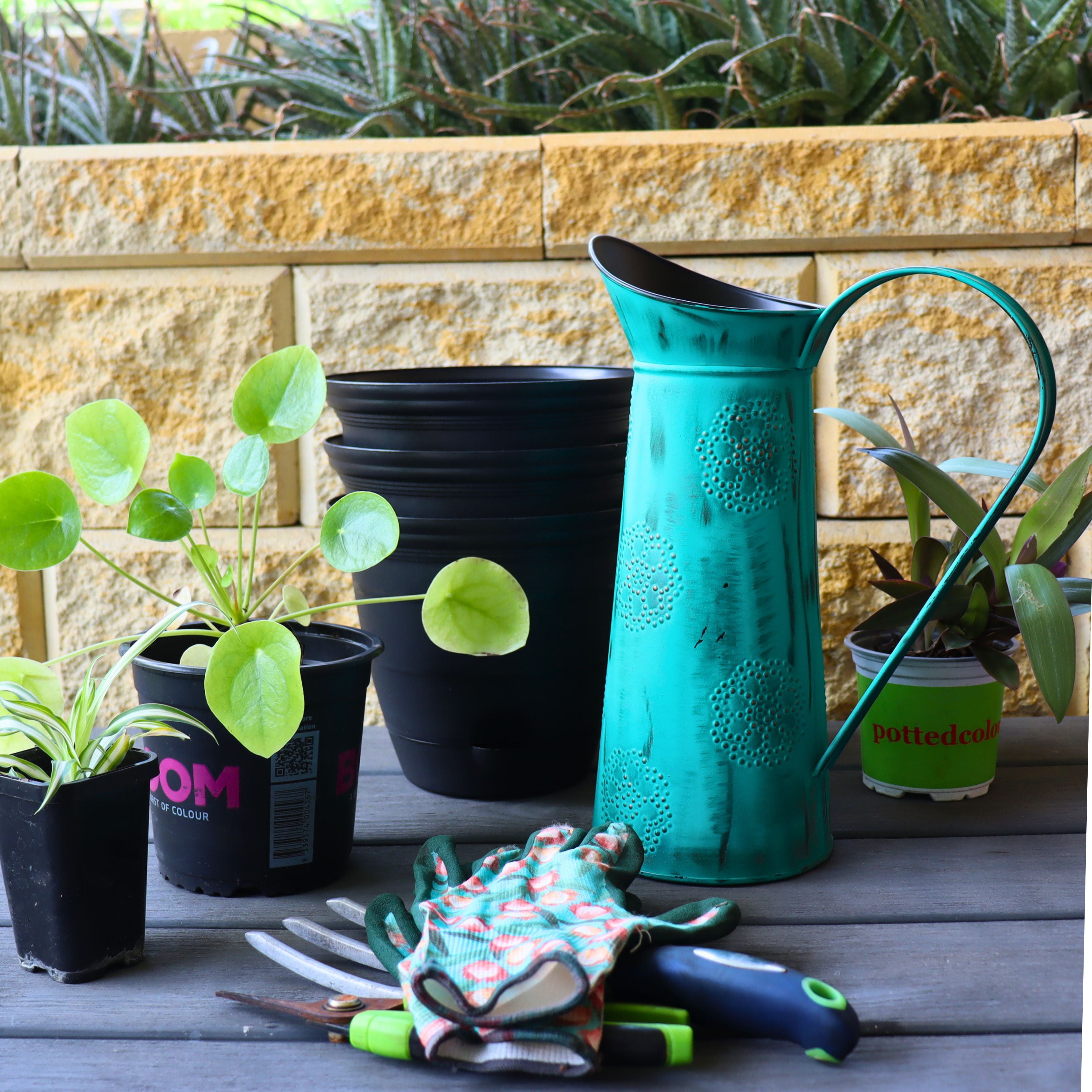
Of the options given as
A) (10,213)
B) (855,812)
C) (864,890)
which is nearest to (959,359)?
(855,812)

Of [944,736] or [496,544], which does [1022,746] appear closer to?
[944,736]

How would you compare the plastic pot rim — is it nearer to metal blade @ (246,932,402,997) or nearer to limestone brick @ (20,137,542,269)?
metal blade @ (246,932,402,997)

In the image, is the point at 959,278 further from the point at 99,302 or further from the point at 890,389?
the point at 99,302

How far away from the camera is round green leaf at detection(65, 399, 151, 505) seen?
0.76m

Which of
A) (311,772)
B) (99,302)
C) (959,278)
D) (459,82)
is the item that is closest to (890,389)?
(959,278)

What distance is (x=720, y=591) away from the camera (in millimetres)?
771

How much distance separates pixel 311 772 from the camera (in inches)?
30.9

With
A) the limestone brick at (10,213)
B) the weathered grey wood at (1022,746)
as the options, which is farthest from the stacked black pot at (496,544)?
the limestone brick at (10,213)

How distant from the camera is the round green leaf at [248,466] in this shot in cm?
78

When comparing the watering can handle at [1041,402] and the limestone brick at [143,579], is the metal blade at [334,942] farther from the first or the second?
the limestone brick at [143,579]

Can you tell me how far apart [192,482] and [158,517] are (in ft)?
0.15

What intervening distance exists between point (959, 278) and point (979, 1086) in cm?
46

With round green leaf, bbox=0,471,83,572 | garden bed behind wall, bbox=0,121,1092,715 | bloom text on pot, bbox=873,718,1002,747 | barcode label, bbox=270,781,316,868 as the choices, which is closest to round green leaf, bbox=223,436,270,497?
round green leaf, bbox=0,471,83,572

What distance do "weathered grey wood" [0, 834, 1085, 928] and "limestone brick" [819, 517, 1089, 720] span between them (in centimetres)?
36
